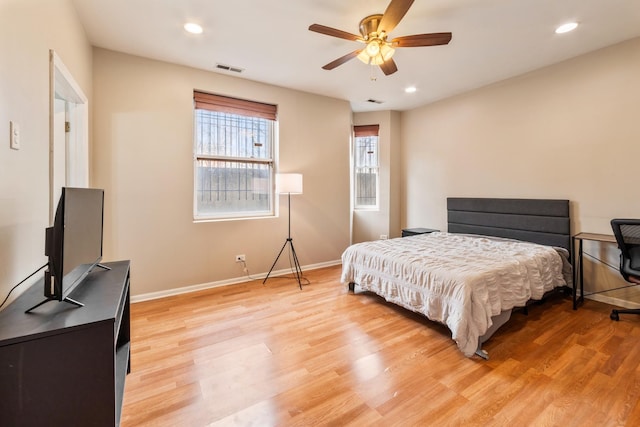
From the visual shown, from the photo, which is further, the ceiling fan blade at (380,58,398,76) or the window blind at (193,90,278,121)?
the window blind at (193,90,278,121)

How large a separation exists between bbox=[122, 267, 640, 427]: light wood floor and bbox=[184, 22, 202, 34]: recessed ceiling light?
279 centimetres

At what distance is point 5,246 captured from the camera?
128 cm

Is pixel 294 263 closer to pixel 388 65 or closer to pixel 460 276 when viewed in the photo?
pixel 460 276

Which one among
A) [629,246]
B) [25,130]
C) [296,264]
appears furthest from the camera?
[296,264]

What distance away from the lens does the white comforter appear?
218 cm

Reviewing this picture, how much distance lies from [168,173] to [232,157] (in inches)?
33.0

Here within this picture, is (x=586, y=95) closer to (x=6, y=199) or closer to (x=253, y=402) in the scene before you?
(x=253, y=402)

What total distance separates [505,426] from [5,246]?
2.61 m

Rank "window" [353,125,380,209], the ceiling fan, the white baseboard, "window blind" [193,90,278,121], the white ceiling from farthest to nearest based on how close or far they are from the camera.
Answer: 1. "window" [353,125,380,209]
2. "window blind" [193,90,278,121]
3. the white baseboard
4. the white ceiling
5. the ceiling fan

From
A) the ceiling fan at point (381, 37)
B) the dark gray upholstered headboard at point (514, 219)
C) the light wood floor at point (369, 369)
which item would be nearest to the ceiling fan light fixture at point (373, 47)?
the ceiling fan at point (381, 37)

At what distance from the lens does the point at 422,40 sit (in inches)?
89.7

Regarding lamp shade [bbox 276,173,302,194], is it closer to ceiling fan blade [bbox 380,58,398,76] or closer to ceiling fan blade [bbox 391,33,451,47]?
ceiling fan blade [bbox 380,58,398,76]

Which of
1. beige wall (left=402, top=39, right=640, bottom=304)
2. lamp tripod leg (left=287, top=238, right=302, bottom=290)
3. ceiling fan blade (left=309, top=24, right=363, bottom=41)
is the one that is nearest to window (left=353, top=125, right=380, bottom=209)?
beige wall (left=402, top=39, right=640, bottom=304)

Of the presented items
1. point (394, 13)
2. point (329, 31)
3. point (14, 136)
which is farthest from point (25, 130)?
point (394, 13)
